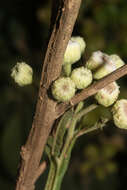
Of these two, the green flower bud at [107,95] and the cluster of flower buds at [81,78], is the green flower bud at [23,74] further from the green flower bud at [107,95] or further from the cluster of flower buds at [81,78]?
the green flower bud at [107,95]

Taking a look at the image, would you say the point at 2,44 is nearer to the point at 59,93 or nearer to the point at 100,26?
the point at 100,26

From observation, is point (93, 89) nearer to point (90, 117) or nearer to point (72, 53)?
point (72, 53)

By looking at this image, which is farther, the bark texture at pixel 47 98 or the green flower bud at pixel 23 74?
the green flower bud at pixel 23 74

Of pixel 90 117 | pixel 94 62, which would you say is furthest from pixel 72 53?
pixel 90 117

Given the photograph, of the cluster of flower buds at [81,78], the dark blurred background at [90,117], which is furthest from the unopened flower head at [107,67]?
the dark blurred background at [90,117]

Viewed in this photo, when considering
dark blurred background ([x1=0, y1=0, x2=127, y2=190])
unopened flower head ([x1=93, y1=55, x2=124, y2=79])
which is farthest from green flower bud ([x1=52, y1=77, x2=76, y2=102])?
dark blurred background ([x1=0, y1=0, x2=127, y2=190])

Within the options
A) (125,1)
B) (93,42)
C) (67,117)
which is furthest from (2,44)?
(67,117)
